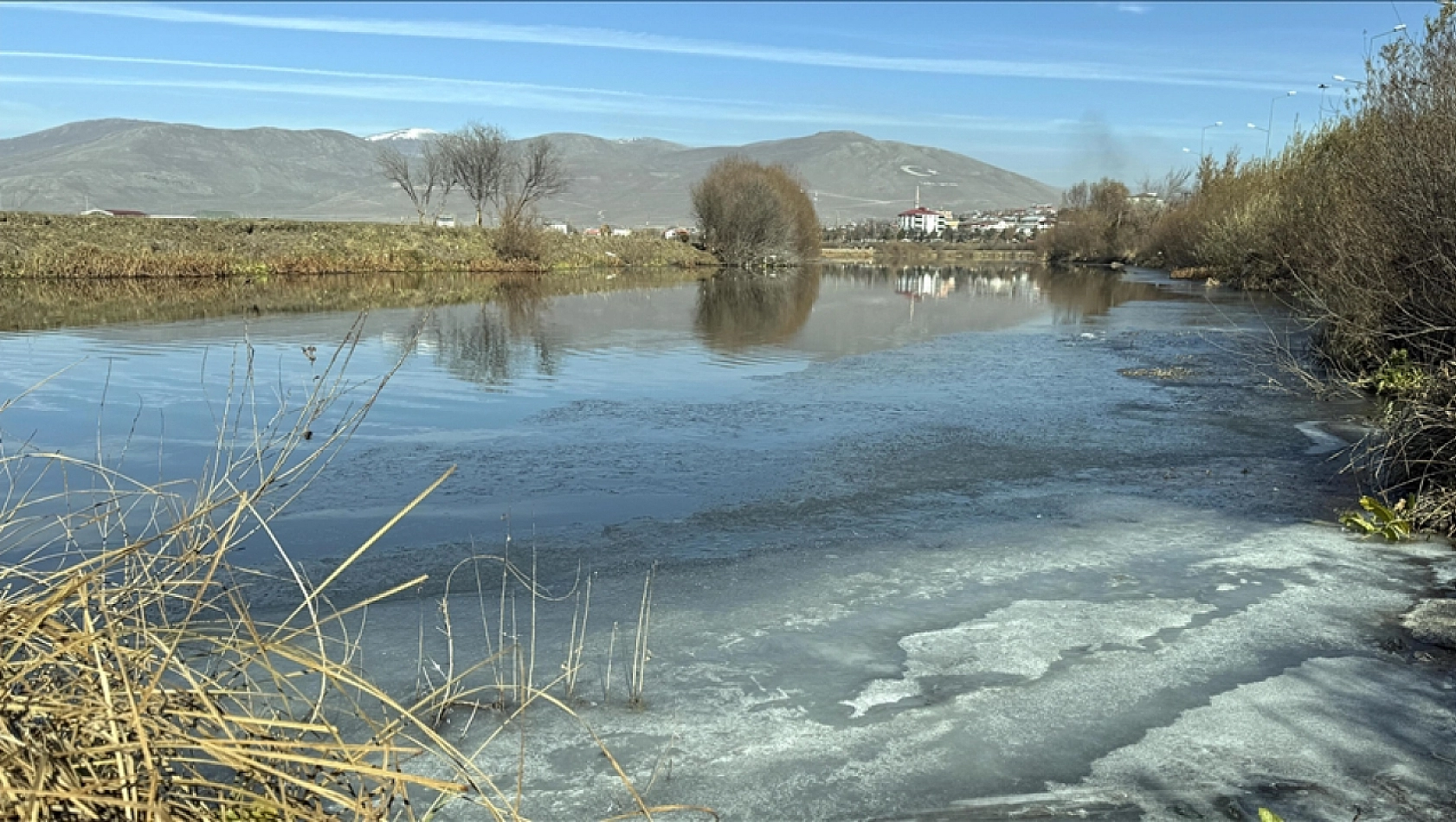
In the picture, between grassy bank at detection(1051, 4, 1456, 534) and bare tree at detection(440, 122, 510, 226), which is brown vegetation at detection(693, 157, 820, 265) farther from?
grassy bank at detection(1051, 4, 1456, 534)

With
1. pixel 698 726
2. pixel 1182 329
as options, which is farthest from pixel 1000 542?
pixel 1182 329

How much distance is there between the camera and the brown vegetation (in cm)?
6494

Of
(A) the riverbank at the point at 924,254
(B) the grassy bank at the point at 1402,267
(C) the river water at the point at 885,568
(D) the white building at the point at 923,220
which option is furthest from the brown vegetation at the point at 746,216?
(D) the white building at the point at 923,220

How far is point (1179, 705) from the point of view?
14.8ft

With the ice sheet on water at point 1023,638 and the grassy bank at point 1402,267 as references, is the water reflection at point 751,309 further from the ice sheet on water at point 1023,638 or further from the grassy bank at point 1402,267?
the ice sheet on water at point 1023,638

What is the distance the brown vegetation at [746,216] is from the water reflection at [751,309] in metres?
17.5

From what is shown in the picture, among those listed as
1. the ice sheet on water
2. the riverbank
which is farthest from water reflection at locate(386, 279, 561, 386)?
the riverbank

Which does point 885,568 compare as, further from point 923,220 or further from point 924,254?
point 923,220

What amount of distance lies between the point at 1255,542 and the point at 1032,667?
2927 millimetres

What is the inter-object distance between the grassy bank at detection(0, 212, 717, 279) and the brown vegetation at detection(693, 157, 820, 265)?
13.4 feet

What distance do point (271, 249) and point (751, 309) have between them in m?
25.5

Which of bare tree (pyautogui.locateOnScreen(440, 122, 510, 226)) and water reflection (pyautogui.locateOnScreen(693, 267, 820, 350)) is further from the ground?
bare tree (pyautogui.locateOnScreen(440, 122, 510, 226))

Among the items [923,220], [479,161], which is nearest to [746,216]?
[479,161]

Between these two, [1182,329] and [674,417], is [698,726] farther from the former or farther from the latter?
[1182,329]
